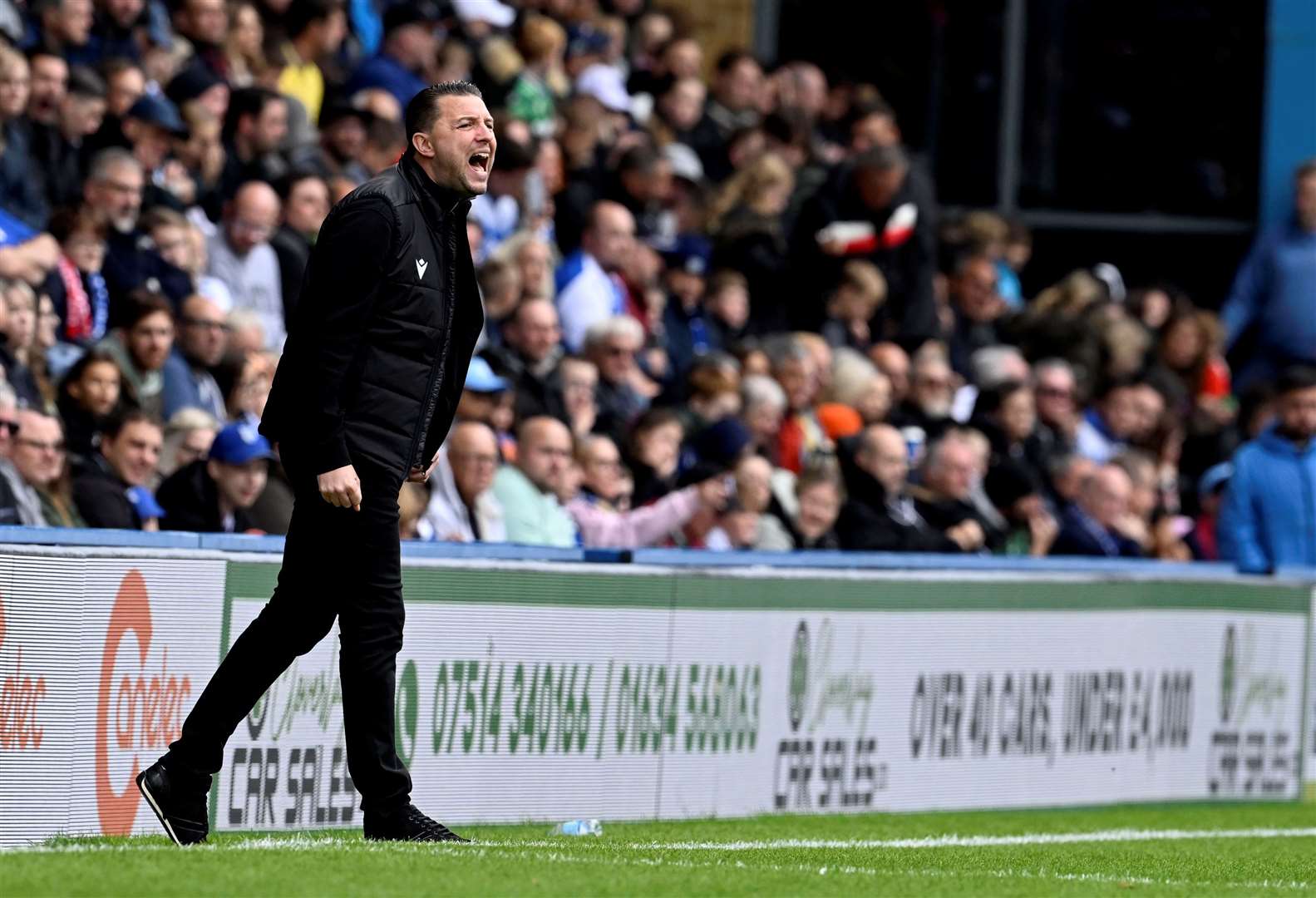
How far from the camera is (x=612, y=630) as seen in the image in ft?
36.5

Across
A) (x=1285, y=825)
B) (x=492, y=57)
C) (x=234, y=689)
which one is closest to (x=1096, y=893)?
(x=234, y=689)

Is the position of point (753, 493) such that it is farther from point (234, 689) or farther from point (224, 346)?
point (234, 689)

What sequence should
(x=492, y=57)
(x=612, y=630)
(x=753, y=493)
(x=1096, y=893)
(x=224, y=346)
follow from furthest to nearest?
1. (x=492, y=57)
2. (x=753, y=493)
3. (x=224, y=346)
4. (x=612, y=630)
5. (x=1096, y=893)

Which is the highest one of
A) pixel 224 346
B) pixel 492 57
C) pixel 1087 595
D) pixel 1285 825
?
pixel 492 57

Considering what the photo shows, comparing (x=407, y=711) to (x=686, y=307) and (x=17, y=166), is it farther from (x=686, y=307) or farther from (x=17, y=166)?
(x=686, y=307)

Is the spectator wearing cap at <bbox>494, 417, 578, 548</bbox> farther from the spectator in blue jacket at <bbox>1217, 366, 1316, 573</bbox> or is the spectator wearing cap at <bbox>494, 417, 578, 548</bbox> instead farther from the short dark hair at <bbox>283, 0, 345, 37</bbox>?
the spectator in blue jacket at <bbox>1217, 366, 1316, 573</bbox>

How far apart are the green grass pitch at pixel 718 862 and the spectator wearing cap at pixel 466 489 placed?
1.99m

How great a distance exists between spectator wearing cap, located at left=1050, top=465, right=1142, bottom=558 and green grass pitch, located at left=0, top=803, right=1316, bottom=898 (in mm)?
4133

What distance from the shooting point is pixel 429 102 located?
8375mm

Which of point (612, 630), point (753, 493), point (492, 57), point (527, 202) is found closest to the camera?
point (612, 630)

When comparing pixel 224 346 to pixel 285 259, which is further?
pixel 285 259

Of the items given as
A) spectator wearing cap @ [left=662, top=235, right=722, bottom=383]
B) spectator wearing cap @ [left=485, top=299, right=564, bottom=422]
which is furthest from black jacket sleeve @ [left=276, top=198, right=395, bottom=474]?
spectator wearing cap @ [left=662, top=235, right=722, bottom=383]

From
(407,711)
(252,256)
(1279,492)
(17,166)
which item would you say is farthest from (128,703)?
(1279,492)

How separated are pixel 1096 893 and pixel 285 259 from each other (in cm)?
718
